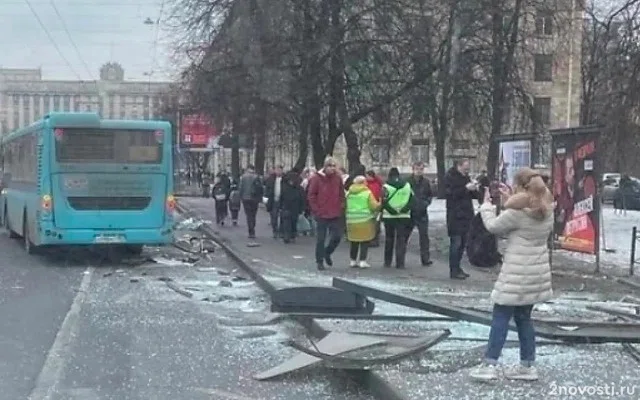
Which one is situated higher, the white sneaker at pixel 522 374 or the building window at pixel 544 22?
the building window at pixel 544 22

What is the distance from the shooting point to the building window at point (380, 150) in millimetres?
30223

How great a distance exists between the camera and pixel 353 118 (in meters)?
27.7

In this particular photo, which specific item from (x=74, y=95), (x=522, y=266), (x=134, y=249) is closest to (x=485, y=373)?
(x=522, y=266)

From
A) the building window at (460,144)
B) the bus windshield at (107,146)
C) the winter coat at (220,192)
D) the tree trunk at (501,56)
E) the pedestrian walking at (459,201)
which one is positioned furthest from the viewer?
the winter coat at (220,192)

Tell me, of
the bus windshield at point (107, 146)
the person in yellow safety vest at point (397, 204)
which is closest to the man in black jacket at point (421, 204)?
the person in yellow safety vest at point (397, 204)

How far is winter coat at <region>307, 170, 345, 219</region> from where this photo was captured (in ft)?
58.4

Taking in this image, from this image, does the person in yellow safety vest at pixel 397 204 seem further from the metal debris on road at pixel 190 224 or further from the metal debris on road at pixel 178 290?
the metal debris on road at pixel 190 224

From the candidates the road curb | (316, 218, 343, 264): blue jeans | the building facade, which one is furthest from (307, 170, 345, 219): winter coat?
the building facade

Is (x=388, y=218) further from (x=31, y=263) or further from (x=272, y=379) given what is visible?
(x=272, y=379)

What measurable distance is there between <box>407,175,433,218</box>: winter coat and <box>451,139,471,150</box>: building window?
1139 centimetres

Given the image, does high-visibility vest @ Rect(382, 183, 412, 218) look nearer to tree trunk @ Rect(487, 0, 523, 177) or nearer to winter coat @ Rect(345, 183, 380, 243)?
winter coat @ Rect(345, 183, 380, 243)

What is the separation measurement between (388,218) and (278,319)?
19.6 feet

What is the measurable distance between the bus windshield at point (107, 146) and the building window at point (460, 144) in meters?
11.3

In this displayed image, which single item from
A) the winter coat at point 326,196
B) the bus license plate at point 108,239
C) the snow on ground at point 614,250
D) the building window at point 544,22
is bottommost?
the snow on ground at point 614,250
